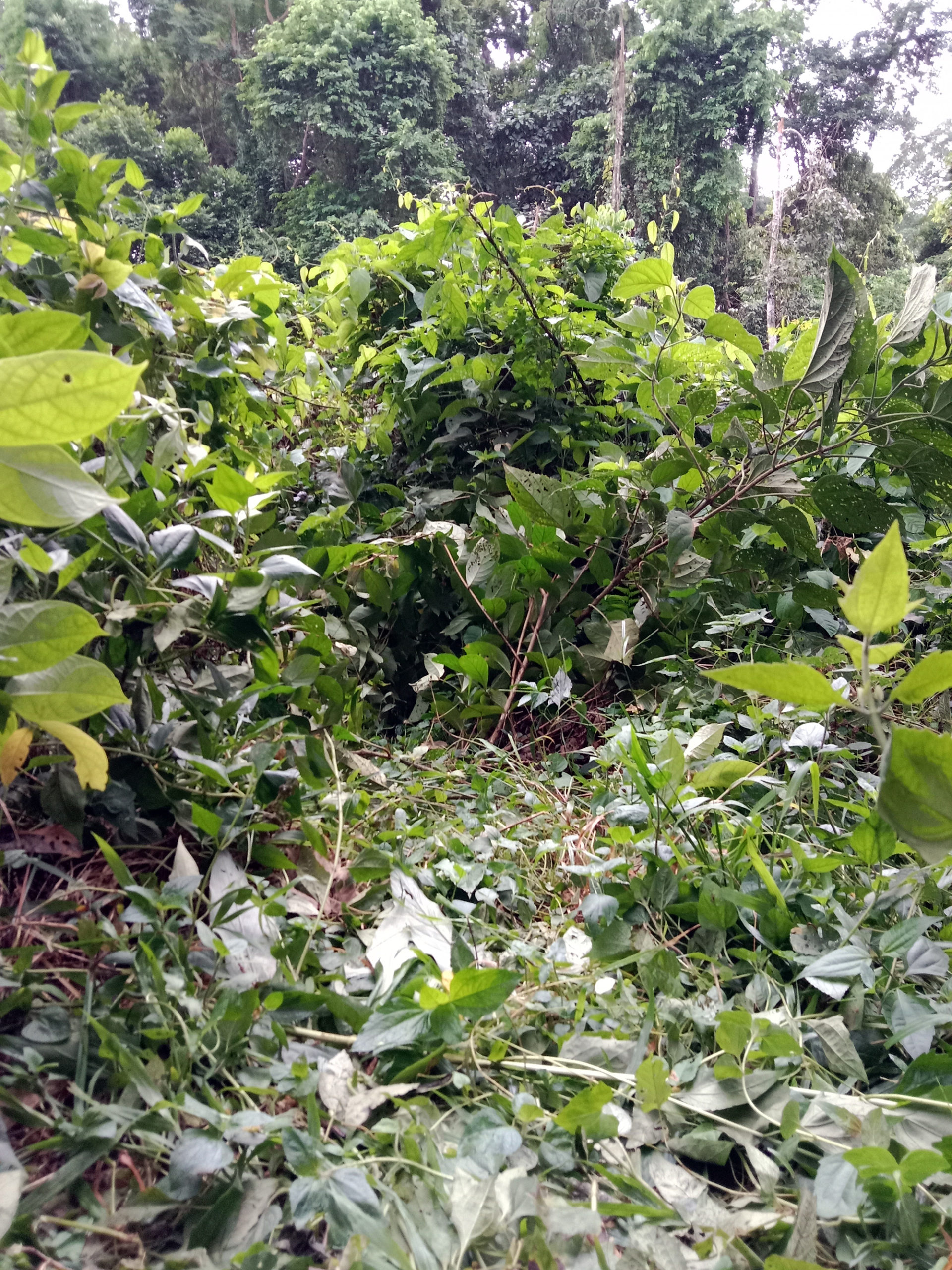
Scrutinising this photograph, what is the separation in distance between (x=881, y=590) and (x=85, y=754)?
0.33 m

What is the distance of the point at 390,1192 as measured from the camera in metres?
0.28

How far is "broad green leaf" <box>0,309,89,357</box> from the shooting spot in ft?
0.97

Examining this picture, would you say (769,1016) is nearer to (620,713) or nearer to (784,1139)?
(784,1139)

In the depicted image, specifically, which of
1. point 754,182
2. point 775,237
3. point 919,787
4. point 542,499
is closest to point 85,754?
point 919,787

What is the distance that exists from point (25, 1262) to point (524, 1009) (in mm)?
224

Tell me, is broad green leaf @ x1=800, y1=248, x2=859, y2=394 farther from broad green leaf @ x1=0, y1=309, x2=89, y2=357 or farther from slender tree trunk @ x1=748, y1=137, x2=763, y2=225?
slender tree trunk @ x1=748, y1=137, x2=763, y2=225

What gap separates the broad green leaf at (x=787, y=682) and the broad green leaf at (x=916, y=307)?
0.52 meters

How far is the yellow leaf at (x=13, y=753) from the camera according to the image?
14.0 inches

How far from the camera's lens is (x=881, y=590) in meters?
0.26

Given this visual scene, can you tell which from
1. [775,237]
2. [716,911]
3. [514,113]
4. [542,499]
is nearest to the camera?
[716,911]

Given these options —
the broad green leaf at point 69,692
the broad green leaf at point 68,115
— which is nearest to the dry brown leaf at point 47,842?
the broad green leaf at point 69,692

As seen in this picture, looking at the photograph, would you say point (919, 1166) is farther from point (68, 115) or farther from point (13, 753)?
point (68, 115)

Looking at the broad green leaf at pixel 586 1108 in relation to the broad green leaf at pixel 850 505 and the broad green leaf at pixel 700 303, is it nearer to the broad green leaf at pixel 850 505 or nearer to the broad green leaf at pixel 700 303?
the broad green leaf at pixel 850 505

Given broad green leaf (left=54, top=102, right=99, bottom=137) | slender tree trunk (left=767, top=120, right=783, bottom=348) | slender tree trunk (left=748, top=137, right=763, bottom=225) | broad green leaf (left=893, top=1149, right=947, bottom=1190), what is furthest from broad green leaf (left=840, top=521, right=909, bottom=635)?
slender tree trunk (left=748, top=137, right=763, bottom=225)
